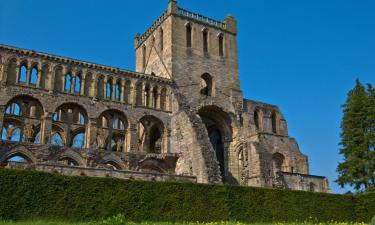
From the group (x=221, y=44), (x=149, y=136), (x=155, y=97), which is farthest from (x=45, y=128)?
(x=221, y=44)

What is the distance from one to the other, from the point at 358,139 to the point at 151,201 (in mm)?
19613

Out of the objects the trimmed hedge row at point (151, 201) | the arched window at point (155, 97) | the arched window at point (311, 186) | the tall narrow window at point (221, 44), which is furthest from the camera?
the tall narrow window at point (221, 44)

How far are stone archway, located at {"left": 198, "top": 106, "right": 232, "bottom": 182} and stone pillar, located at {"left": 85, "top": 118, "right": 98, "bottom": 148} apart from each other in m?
9.78

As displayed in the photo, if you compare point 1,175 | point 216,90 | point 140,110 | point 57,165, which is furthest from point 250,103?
point 1,175

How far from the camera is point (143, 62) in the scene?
42.5m

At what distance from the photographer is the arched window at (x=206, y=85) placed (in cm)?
3812

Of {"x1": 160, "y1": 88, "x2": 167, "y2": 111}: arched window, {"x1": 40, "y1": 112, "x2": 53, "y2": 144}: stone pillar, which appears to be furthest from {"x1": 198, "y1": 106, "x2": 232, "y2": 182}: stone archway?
{"x1": 40, "y1": 112, "x2": 53, "y2": 144}: stone pillar

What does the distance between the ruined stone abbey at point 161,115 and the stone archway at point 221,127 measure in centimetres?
9

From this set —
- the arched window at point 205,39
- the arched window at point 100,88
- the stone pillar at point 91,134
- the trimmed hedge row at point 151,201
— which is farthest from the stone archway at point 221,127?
the trimmed hedge row at point 151,201

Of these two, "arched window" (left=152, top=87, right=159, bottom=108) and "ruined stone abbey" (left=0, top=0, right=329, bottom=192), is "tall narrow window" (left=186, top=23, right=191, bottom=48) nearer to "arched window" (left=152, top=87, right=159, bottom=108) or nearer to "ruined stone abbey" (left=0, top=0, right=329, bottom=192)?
"ruined stone abbey" (left=0, top=0, right=329, bottom=192)

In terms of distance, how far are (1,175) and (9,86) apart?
12.2 m

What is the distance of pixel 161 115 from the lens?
112ft

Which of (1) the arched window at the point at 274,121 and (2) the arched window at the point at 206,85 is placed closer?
(2) the arched window at the point at 206,85

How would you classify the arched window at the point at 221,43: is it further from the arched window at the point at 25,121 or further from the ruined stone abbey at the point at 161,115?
the arched window at the point at 25,121
